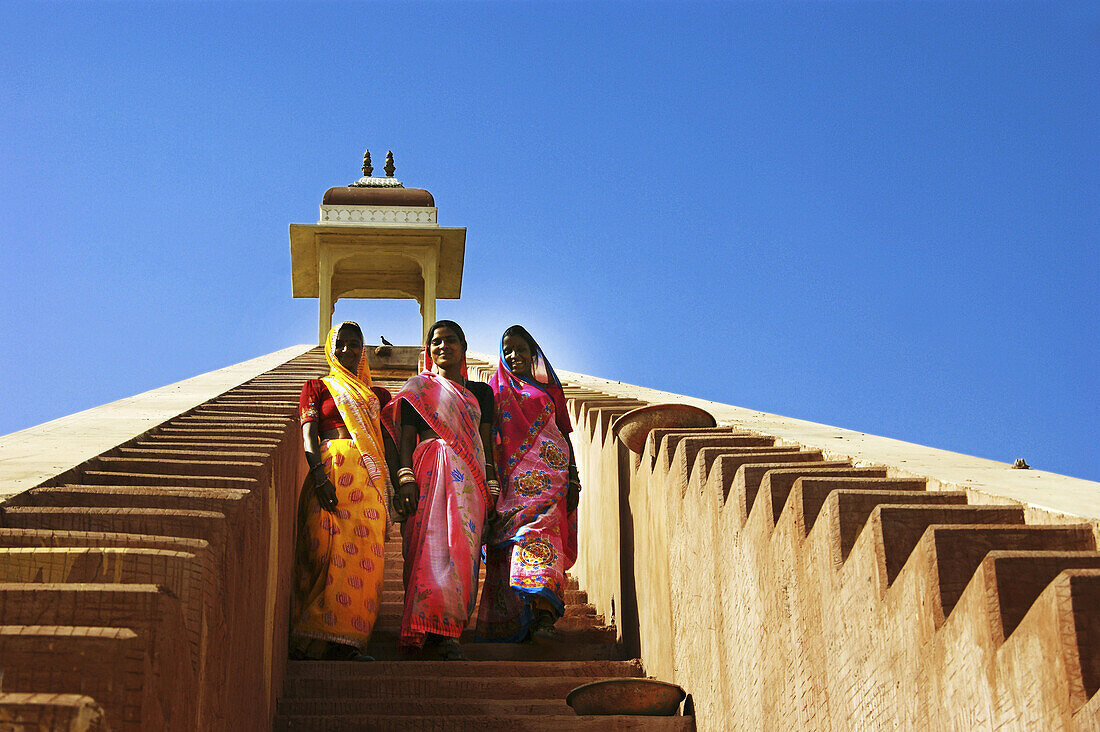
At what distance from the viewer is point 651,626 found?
14.3 ft

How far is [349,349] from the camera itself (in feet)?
17.0

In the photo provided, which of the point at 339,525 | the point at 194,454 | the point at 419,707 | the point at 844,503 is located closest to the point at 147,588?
the point at 844,503

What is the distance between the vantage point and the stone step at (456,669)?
4102 millimetres

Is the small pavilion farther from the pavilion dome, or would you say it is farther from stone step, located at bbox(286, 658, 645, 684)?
stone step, located at bbox(286, 658, 645, 684)

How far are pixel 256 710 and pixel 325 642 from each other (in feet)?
3.66

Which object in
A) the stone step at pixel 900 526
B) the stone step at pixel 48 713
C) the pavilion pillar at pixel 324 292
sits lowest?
the stone step at pixel 48 713

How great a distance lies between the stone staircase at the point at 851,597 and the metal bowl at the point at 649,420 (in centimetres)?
9

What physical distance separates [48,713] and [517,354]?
402cm

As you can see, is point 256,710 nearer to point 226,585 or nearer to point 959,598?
point 226,585

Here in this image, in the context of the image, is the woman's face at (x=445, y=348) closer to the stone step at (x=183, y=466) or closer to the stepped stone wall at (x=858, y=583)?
the stepped stone wall at (x=858, y=583)

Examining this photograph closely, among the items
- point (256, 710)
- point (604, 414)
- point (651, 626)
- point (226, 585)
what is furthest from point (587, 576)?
point (226, 585)

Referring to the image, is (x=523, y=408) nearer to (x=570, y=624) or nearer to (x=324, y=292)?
(x=570, y=624)

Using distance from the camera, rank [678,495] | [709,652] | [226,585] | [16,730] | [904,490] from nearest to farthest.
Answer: [16,730] < [226,585] < [904,490] < [709,652] < [678,495]

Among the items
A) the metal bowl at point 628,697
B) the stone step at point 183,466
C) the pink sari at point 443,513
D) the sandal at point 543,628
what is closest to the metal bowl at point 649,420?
the pink sari at point 443,513
